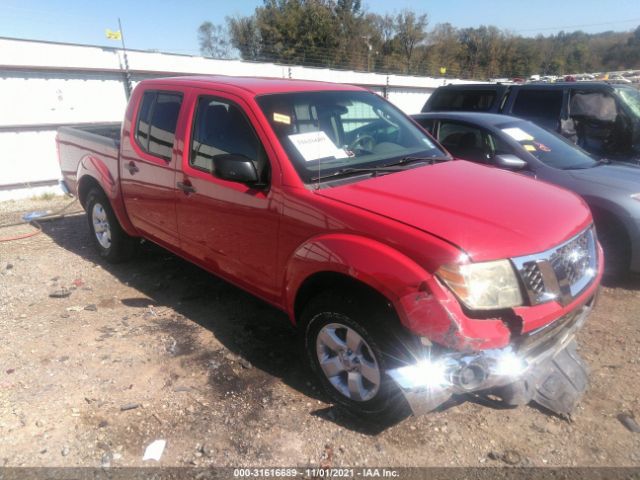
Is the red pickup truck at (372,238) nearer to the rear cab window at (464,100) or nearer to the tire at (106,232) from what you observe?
the tire at (106,232)

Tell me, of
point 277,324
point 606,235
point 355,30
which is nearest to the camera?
point 277,324

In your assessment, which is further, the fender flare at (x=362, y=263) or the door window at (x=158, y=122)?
the door window at (x=158, y=122)

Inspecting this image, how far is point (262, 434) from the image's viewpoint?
8.82ft

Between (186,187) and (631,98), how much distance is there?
7.72m

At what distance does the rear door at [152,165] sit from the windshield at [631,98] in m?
7.20

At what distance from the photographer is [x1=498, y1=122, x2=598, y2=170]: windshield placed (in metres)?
5.01

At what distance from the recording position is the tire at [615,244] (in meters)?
4.32

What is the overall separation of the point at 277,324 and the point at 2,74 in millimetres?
7728

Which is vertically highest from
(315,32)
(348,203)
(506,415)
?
(315,32)

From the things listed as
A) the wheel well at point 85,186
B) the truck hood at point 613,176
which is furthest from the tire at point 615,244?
the wheel well at point 85,186

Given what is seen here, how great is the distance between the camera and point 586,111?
7562 mm

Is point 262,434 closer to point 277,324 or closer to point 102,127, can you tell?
point 277,324

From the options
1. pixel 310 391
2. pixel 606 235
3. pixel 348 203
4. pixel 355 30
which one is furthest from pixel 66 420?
pixel 355 30

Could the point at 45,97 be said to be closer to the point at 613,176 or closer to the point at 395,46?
the point at 613,176
